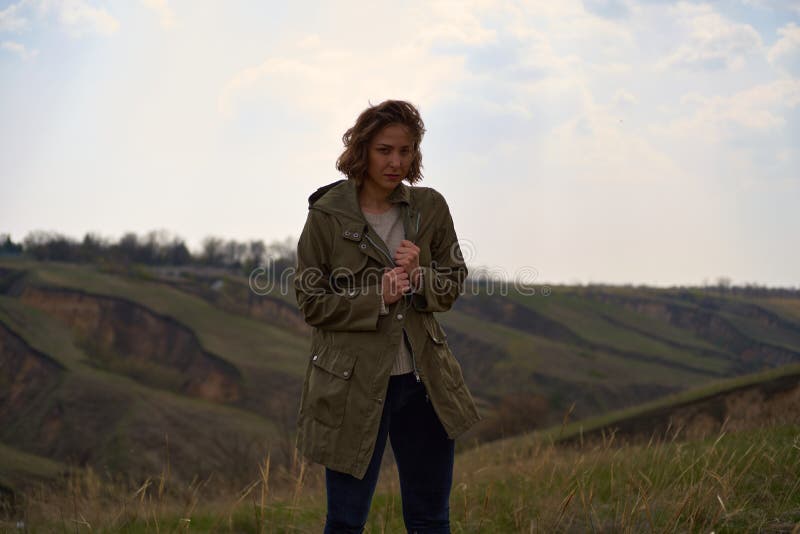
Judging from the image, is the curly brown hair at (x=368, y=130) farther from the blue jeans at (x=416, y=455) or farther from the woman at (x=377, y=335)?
the blue jeans at (x=416, y=455)

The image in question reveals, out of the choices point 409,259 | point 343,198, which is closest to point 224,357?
point 343,198

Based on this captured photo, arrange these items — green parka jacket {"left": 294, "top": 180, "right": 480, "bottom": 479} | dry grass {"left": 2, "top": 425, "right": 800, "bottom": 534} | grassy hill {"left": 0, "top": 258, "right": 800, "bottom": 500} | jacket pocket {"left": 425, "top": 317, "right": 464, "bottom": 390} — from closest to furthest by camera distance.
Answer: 1. green parka jacket {"left": 294, "top": 180, "right": 480, "bottom": 479}
2. jacket pocket {"left": 425, "top": 317, "right": 464, "bottom": 390}
3. dry grass {"left": 2, "top": 425, "right": 800, "bottom": 534}
4. grassy hill {"left": 0, "top": 258, "right": 800, "bottom": 500}

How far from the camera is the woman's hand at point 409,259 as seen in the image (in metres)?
2.99

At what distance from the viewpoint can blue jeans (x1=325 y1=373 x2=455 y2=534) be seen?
2971mm

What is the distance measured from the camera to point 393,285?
294 cm

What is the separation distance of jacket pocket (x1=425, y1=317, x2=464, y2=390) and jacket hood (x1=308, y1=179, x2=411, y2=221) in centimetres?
50

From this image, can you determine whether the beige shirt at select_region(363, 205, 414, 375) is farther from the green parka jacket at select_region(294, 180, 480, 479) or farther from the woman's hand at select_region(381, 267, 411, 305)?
the woman's hand at select_region(381, 267, 411, 305)

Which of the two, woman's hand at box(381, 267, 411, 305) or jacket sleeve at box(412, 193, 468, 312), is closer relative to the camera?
woman's hand at box(381, 267, 411, 305)

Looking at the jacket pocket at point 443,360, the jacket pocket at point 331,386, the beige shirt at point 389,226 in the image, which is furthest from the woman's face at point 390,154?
the jacket pocket at point 331,386

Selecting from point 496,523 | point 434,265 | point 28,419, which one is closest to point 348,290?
point 434,265

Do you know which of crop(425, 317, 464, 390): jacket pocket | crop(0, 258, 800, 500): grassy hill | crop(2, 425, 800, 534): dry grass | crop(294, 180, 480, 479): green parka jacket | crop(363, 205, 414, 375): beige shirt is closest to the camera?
crop(294, 180, 480, 479): green parka jacket

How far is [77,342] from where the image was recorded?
206ft

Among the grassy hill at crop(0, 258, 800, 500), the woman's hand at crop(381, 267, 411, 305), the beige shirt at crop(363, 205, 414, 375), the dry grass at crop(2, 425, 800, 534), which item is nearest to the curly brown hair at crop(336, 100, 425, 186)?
the beige shirt at crop(363, 205, 414, 375)

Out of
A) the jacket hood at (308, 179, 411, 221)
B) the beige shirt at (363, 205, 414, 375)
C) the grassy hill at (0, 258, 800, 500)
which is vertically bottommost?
the grassy hill at (0, 258, 800, 500)
